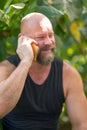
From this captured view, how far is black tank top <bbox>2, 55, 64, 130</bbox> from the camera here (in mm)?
2811

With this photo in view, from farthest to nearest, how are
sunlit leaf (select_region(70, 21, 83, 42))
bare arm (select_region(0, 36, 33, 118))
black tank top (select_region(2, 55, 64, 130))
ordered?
1. sunlit leaf (select_region(70, 21, 83, 42))
2. black tank top (select_region(2, 55, 64, 130))
3. bare arm (select_region(0, 36, 33, 118))

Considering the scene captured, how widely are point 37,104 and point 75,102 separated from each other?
185 mm

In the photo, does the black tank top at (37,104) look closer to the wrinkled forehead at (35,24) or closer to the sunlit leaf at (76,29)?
the wrinkled forehead at (35,24)

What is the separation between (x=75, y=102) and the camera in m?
2.83

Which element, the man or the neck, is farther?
the neck

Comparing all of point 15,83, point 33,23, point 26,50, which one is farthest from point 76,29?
point 15,83

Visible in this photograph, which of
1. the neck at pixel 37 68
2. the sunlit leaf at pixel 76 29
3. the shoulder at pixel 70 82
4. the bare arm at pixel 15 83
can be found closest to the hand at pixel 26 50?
the bare arm at pixel 15 83

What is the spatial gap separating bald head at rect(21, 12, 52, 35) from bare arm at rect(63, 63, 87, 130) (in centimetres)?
30

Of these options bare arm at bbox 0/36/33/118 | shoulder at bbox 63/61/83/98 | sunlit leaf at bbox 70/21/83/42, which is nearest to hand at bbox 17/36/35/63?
bare arm at bbox 0/36/33/118

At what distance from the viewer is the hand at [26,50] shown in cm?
261

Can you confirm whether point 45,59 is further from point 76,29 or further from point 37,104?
point 76,29

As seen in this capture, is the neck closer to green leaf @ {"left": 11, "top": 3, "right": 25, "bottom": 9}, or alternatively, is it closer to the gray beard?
the gray beard

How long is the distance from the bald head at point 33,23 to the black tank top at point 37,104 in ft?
0.66

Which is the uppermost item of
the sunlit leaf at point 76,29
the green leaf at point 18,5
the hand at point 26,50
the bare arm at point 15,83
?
the green leaf at point 18,5
